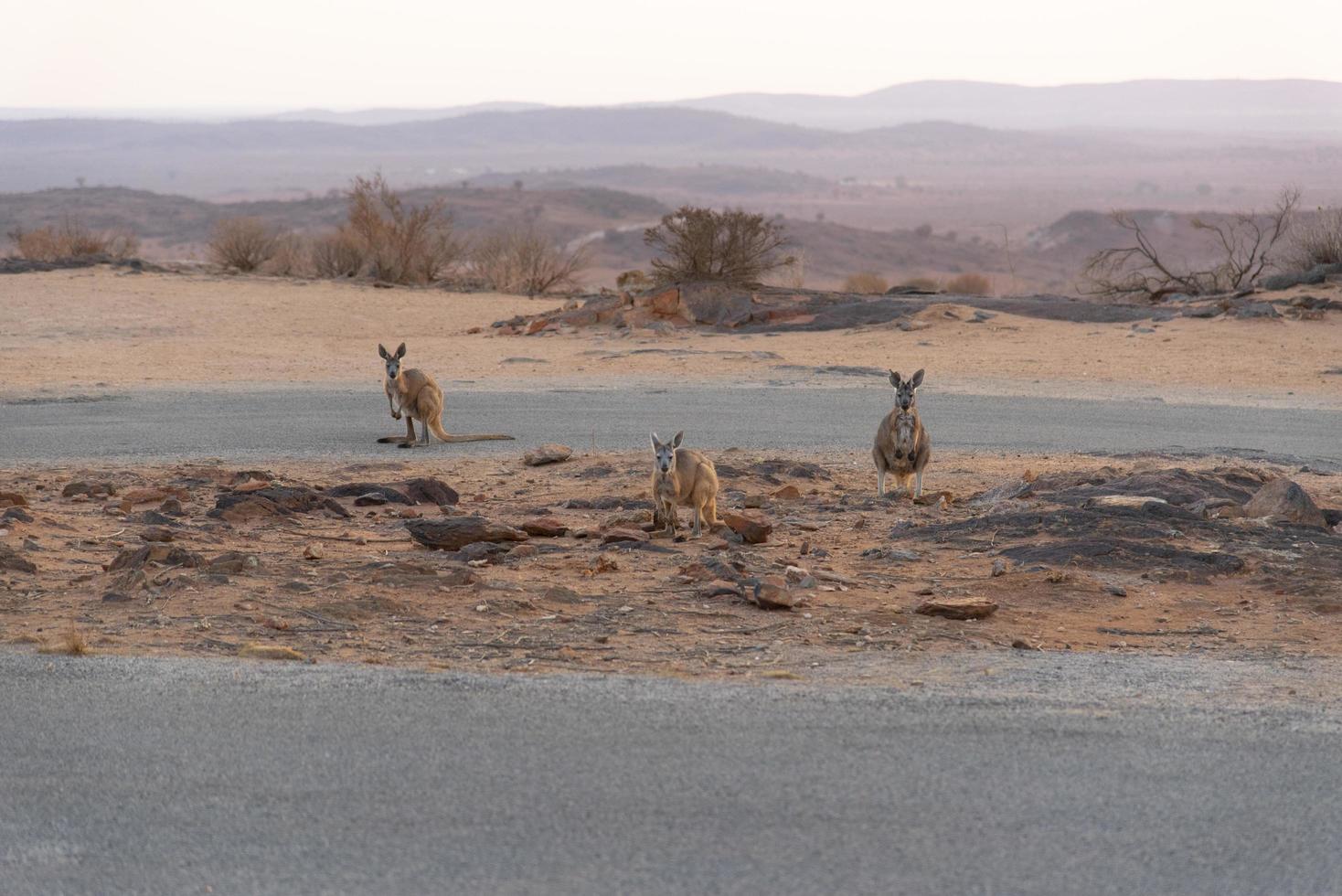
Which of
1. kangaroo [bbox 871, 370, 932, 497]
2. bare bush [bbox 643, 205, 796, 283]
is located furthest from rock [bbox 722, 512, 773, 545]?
bare bush [bbox 643, 205, 796, 283]

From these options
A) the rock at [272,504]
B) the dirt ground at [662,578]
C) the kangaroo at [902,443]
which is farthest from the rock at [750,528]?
the rock at [272,504]

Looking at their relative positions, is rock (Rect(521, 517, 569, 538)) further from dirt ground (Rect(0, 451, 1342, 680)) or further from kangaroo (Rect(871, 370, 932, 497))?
kangaroo (Rect(871, 370, 932, 497))

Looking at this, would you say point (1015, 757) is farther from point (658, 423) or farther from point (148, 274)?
point (148, 274)

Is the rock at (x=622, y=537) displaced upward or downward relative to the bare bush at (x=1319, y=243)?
downward

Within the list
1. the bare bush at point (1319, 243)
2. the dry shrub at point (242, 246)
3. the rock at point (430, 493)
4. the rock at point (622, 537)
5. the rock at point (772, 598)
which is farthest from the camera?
the dry shrub at point (242, 246)

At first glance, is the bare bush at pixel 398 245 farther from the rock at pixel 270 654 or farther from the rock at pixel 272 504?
the rock at pixel 270 654

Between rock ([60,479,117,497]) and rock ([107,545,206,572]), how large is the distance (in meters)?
3.41

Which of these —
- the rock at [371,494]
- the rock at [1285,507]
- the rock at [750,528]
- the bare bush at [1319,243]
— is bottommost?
the rock at [371,494]

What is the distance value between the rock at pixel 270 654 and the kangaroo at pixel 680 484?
3791 millimetres

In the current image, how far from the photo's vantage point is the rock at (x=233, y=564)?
963cm

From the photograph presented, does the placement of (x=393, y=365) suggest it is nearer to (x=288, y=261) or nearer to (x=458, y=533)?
(x=458, y=533)

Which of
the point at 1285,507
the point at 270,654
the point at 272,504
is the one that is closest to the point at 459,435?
the point at 272,504

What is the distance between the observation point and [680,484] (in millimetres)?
11188

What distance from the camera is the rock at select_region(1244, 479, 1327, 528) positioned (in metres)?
11.3
